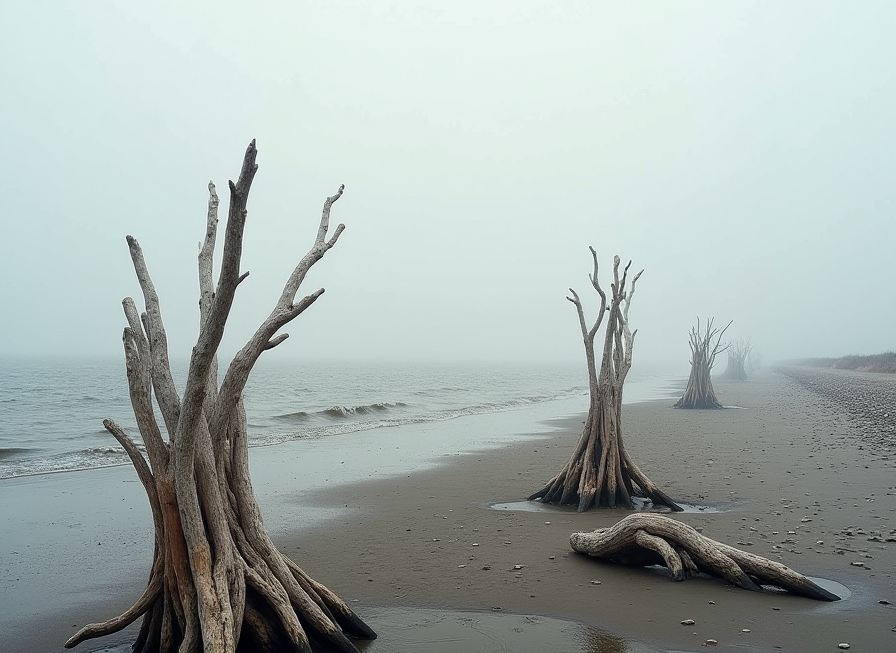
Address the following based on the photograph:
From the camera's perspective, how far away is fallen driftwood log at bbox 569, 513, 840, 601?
213 inches

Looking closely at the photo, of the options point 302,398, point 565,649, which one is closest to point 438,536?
point 565,649

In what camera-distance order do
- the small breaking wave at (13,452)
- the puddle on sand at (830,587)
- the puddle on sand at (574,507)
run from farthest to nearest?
the small breaking wave at (13,452), the puddle on sand at (574,507), the puddle on sand at (830,587)

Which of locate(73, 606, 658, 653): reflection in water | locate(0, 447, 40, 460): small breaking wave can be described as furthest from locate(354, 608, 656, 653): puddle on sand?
locate(0, 447, 40, 460): small breaking wave

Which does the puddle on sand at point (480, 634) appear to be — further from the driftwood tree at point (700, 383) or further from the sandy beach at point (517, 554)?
the driftwood tree at point (700, 383)

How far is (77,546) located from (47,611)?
2471 mm

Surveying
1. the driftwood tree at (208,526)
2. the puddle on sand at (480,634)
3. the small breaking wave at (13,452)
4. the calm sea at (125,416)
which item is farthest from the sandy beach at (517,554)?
the small breaking wave at (13,452)

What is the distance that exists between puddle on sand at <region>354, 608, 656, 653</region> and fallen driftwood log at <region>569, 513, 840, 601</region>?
1320mm

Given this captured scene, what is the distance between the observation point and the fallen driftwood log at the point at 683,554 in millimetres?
5422

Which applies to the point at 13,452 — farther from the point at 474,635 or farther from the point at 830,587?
the point at 830,587

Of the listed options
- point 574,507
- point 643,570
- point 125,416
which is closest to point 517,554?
point 643,570

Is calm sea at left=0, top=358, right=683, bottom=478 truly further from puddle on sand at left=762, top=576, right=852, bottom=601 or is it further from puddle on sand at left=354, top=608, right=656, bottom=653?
puddle on sand at left=762, top=576, right=852, bottom=601

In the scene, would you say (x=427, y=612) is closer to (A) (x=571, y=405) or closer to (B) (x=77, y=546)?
(B) (x=77, y=546)

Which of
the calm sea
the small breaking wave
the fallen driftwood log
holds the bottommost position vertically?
the small breaking wave

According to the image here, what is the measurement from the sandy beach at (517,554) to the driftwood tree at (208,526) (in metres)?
0.67
